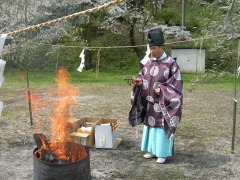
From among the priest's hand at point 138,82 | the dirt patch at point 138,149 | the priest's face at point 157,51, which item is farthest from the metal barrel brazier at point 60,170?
the priest's face at point 157,51

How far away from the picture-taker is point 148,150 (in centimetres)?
435

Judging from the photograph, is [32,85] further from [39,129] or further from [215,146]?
[215,146]

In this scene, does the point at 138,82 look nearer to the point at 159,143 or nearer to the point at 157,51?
the point at 157,51

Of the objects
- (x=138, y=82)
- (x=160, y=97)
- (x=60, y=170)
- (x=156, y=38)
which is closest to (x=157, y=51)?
(x=156, y=38)

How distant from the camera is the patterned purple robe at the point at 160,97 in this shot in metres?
3.98

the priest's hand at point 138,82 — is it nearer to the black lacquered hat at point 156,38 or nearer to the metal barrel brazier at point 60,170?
the black lacquered hat at point 156,38

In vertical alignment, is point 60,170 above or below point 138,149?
above

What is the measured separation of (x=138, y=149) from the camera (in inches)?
190

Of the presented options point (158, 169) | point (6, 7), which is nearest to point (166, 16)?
point (6, 7)

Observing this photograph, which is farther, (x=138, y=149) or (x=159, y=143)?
(x=138, y=149)

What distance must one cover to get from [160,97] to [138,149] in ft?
4.07

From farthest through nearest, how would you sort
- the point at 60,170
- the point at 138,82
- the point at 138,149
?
the point at 138,149, the point at 138,82, the point at 60,170

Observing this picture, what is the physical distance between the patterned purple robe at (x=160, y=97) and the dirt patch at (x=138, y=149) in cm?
61

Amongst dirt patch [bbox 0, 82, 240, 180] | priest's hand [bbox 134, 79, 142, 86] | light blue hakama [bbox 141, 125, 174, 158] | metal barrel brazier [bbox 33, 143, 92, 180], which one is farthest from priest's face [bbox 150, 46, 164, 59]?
metal barrel brazier [bbox 33, 143, 92, 180]
